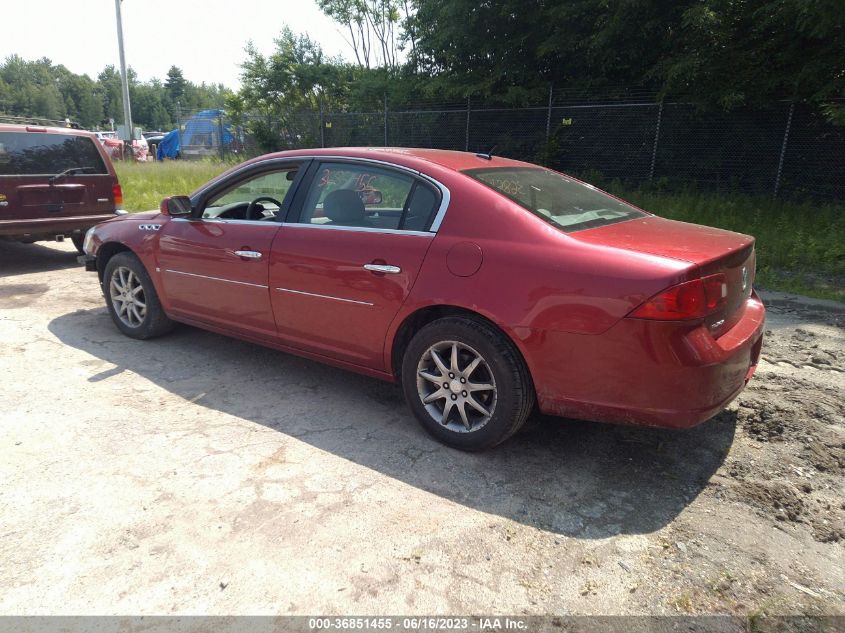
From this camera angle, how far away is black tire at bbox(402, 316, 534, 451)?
2.93m

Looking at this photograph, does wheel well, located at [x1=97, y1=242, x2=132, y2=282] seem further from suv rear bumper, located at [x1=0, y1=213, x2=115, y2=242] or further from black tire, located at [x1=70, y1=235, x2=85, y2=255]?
black tire, located at [x1=70, y1=235, x2=85, y2=255]

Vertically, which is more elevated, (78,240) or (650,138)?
(650,138)

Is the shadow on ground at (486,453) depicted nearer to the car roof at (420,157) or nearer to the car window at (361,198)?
the car window at (361,198)

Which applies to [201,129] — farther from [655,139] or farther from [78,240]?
[655,139]

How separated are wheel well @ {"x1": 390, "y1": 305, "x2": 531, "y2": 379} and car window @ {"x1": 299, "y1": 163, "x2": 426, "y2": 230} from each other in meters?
0.48

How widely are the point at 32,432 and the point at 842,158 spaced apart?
11.9 m

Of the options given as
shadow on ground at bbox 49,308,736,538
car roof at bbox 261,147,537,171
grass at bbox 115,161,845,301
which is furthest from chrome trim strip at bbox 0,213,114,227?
car roof at bbox 261,147,537,171

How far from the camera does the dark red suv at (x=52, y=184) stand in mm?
6996

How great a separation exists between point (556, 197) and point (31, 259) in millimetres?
8107

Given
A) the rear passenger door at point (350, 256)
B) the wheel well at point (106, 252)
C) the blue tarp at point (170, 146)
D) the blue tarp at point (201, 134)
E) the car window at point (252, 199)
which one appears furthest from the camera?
the blue tarp at point (170, 146)

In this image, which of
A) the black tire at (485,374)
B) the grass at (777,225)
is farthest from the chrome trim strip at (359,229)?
the grass at (777,225)

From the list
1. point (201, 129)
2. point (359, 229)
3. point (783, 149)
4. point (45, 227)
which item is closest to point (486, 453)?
point (359, 229)

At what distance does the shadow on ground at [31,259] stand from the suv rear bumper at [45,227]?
488 millimetres

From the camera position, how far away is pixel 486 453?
318cm
